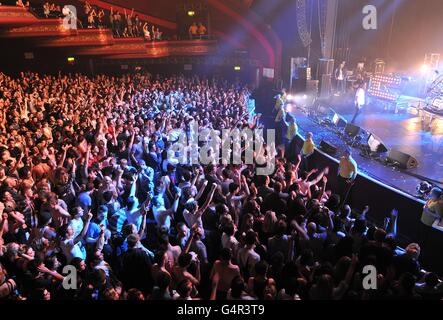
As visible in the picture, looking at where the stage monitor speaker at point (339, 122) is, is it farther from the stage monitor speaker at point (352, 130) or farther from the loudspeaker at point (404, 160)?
the loudspeaker at point (404, 160)

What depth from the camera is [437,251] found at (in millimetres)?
4371

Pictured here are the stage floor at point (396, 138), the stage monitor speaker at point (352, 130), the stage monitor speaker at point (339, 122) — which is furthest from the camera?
the stage monitor speaker at point (339, 122)

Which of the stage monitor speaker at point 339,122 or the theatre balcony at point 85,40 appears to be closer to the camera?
the stage monitor speaker at point 339,122

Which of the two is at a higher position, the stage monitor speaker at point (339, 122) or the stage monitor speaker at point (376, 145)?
the stage monitor speaker at point (339, 122)

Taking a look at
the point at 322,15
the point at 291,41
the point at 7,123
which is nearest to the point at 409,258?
the point at 7,123

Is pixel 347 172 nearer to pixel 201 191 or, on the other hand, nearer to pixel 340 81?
pixel 201 191

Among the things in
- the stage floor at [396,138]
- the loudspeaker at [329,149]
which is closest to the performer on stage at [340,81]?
the stage floor at [396,138]

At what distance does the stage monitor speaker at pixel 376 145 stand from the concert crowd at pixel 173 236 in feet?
8.31

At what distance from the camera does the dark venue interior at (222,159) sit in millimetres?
2934

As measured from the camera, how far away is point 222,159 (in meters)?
5.58

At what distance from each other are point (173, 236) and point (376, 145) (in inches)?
198

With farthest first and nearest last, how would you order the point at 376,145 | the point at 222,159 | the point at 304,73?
1. the point at 304,73
2. the point at 376,145
3. the point at 222,159

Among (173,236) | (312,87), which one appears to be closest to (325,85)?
(312,87)
